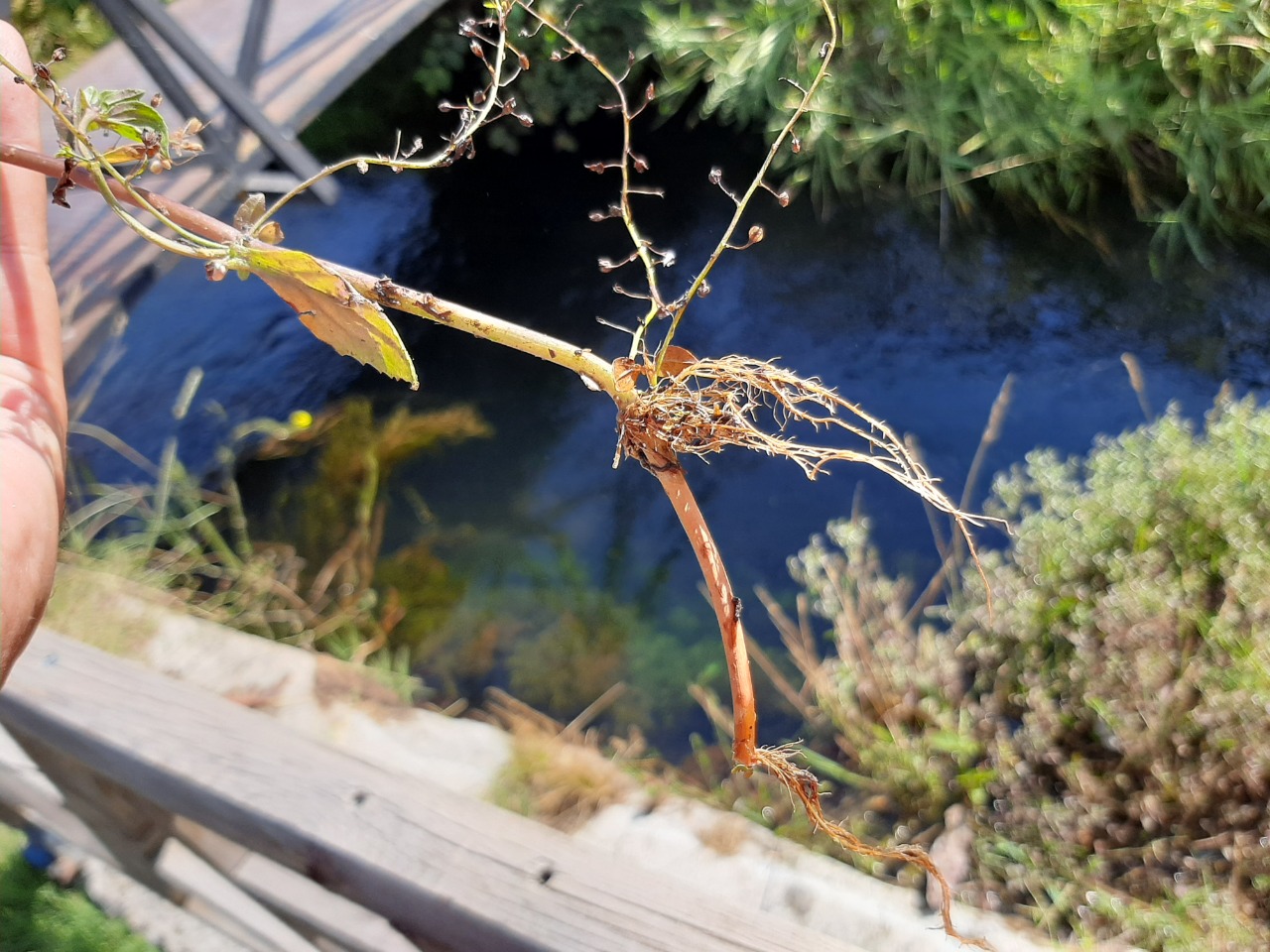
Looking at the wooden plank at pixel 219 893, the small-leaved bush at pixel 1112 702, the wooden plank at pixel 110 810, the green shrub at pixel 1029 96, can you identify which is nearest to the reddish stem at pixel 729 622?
the wooden plank at pixel 110 810

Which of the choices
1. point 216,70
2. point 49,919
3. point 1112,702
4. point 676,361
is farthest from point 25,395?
point 216,70

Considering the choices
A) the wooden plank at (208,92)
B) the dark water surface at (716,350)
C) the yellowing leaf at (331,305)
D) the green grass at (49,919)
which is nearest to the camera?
the yellowing leaf at (331,305)

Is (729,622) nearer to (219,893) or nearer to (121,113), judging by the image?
(121,113)

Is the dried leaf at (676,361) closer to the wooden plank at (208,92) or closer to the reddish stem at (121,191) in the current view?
the reddish stem at (121,191)

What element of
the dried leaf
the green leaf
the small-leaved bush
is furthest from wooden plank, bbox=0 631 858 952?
the small-leaved bush

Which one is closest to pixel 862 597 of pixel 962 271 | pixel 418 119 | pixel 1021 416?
pixel 1021 416

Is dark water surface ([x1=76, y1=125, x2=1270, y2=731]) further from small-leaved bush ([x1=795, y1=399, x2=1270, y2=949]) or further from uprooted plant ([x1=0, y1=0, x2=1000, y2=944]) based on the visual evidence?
uprooted plant ([x1=0, y1=0, x2=1000, y2=944])

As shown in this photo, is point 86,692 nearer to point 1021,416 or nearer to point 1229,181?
point 1021,416
